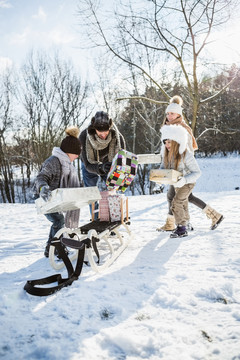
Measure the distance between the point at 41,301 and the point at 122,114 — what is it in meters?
18.1

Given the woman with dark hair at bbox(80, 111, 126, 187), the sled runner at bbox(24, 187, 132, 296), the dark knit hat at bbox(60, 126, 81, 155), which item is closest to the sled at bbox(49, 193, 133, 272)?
the sled runner at bbox(24, 187, 132, 296)

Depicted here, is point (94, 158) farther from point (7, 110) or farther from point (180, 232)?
point (7, 110)

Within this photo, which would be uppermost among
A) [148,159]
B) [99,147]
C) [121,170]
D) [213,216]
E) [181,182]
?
[99,147]

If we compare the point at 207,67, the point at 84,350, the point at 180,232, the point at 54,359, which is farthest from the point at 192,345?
the point at 207,67

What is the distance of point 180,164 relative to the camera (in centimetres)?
337

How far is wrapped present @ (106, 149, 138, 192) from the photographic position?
3027 millimetres

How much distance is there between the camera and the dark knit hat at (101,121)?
3254 millimetres

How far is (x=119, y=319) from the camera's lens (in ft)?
5.51

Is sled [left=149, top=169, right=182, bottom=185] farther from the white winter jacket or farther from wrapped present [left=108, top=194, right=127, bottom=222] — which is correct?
wrapped present [left=108, top=194, right=127, bottom=222]

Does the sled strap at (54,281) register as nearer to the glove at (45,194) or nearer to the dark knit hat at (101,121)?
the glove at (45,194)

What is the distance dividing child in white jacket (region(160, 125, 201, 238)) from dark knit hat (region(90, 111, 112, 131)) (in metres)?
0.73

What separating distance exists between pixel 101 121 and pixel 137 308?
2243mm

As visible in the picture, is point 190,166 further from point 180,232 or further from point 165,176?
point 180,232

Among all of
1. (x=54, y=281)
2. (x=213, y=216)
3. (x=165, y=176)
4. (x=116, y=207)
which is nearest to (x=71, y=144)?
(x=116, y=207)
